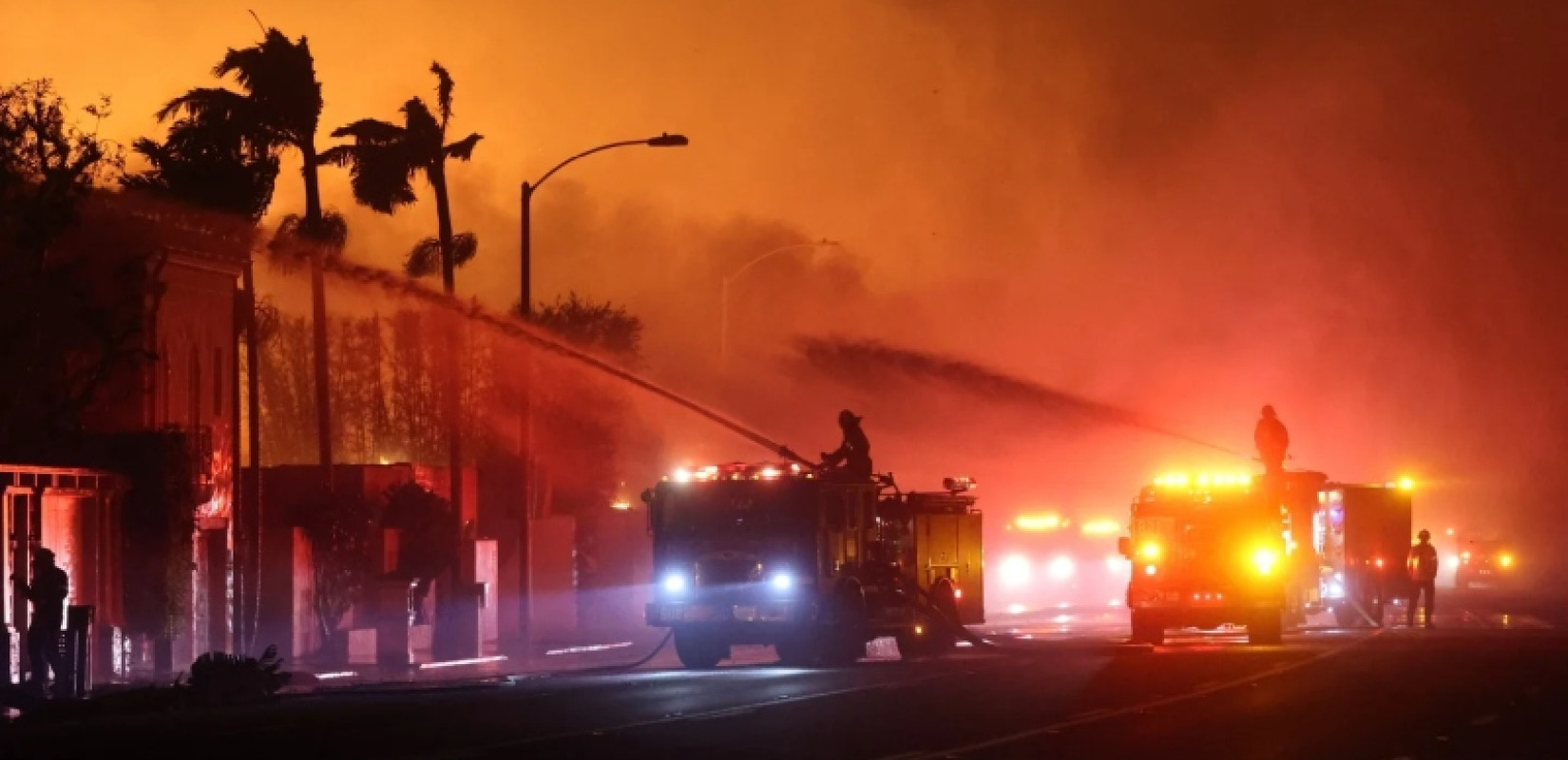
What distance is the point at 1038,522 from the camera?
56375 mm

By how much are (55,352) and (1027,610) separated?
29468 millimetres

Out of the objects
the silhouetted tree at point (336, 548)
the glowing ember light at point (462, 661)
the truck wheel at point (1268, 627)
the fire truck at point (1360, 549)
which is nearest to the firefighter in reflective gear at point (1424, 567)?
the fire truck at point (1360, 549)

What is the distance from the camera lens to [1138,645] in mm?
33812

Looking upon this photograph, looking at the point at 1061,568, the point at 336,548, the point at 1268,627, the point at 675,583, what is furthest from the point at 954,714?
the point at 1061,568

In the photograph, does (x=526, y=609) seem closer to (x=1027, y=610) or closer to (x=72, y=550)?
(x=72, y=550)

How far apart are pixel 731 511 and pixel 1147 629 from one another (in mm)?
8437

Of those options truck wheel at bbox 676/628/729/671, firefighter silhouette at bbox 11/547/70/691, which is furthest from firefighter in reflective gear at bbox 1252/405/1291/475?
firefighter silhouette at bbox 11/547/70/691

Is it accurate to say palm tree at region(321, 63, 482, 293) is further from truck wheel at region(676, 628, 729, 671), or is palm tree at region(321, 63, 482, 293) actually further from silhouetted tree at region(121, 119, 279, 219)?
truck wheel at region(676, 628, 729, 671)

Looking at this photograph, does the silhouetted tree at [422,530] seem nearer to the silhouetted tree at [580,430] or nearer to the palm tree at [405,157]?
the palm tree at [405,157]

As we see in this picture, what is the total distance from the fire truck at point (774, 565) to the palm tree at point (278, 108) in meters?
15.1

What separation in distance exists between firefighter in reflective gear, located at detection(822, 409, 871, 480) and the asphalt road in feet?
9.81

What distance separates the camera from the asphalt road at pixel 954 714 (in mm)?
17625

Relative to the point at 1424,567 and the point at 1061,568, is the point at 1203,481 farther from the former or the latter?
the point at 1061,568

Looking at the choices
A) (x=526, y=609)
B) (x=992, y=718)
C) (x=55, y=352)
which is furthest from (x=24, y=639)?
(x=992, y=718)
